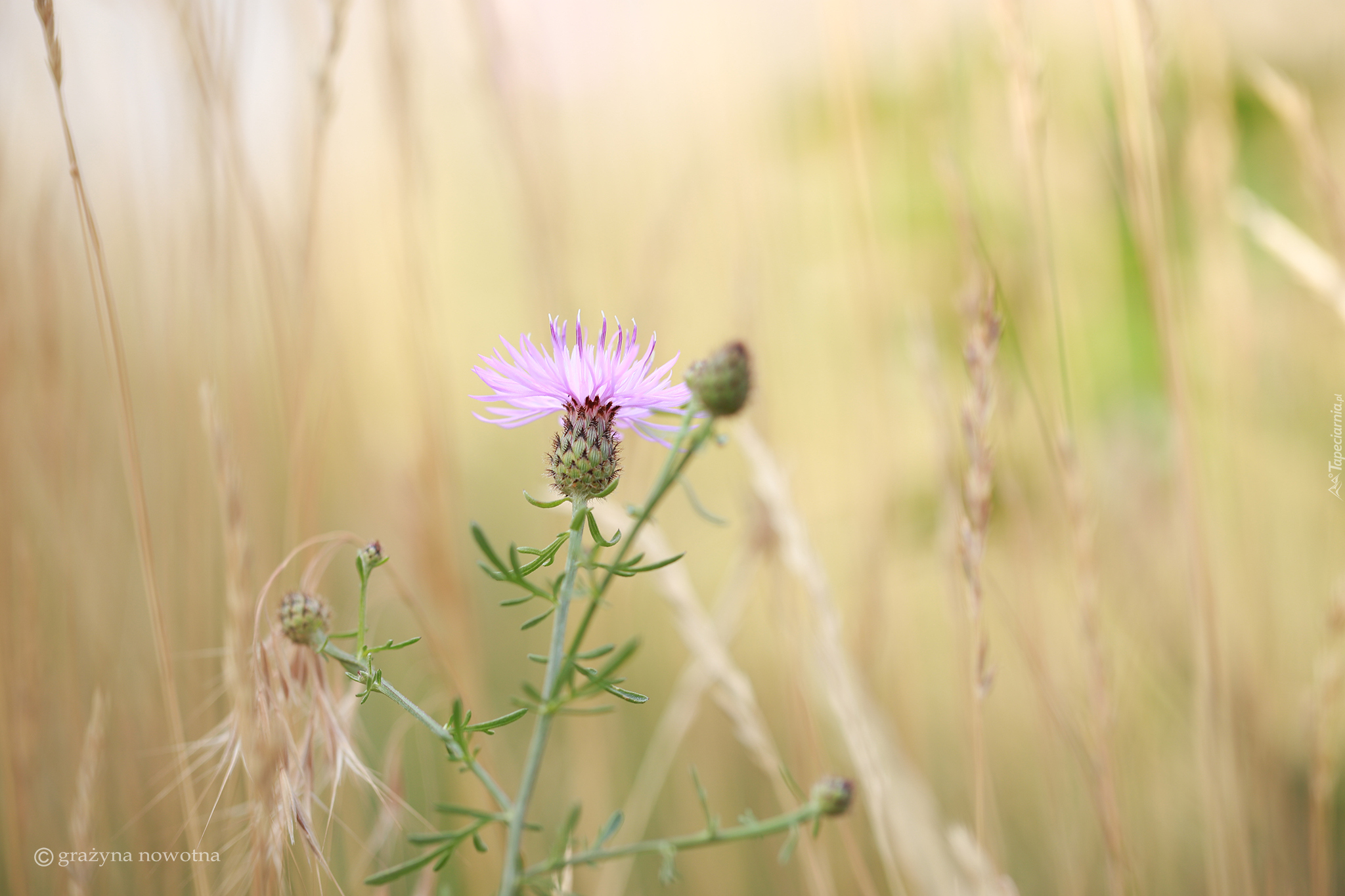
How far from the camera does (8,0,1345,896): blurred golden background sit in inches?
35.6

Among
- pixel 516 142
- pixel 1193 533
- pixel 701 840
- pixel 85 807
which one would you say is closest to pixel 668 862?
pixel 701 840

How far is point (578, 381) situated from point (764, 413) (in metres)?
0.60

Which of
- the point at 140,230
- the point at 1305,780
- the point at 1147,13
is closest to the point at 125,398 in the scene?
the point at 140,230

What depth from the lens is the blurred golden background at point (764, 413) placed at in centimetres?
91

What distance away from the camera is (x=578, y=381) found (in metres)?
0.59

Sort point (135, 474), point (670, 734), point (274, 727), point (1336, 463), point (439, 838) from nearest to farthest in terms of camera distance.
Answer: point (439, 838) < point (274, 727) < point (135, 474) < point (670, 734) < point (1336, 463)

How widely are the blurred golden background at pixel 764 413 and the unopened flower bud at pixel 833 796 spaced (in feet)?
0.77

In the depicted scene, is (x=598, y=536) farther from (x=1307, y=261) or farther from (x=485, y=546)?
(x=1307, y=261)

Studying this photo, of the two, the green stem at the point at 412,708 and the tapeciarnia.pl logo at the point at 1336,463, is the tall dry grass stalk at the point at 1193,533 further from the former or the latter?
the green stem at the point at 412,708

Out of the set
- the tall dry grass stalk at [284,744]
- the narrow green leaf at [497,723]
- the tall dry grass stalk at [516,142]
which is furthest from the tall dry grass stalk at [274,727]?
the tall dry grass stalk at [516,142]

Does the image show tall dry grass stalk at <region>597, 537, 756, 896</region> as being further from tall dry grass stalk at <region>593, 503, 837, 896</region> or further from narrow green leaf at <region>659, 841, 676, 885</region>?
narrow green leaf at <region>659, 841, 676, 885</region>

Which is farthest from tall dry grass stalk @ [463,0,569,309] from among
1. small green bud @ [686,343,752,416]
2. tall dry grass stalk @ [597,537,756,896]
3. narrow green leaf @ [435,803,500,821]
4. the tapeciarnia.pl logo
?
the tapeciarnia.pl logo

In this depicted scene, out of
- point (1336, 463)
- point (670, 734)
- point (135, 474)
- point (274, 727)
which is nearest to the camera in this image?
point (274, 727)

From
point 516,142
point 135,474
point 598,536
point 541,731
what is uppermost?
point 516,142
